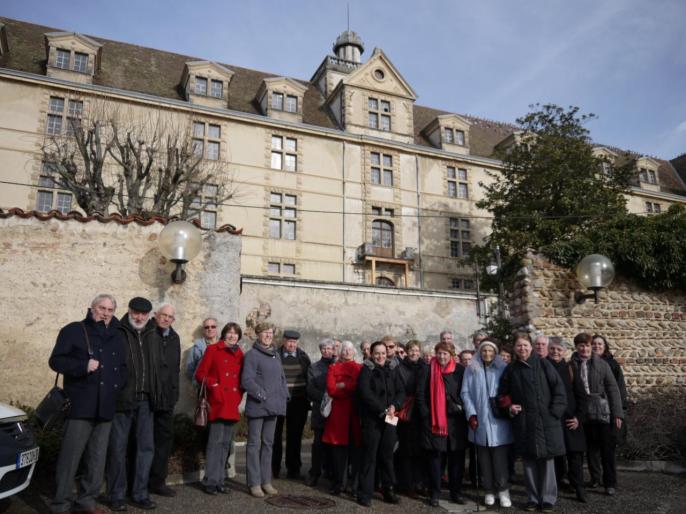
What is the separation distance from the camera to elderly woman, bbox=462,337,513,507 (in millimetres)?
5629

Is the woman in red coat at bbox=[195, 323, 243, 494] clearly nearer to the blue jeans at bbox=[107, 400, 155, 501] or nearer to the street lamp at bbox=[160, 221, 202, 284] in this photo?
the blue jeans at bbox=[107, 400, 155, 501]

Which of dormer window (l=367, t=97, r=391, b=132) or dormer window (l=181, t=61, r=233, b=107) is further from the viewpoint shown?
dormer window (l=367, t=97, r=391, b=132)

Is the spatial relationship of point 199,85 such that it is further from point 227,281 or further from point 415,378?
point 415,378

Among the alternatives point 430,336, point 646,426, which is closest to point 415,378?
point 646,426

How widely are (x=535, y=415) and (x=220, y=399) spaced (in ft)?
10.5

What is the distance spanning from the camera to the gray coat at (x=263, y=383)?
5730 millimetres

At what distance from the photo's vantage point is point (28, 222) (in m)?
7.56

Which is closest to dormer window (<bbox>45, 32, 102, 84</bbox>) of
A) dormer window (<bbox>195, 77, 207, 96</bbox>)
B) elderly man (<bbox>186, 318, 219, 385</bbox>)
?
dormer window (<bbox>195, 77, 207, 96</bbox>)

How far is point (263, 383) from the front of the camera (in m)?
5.85

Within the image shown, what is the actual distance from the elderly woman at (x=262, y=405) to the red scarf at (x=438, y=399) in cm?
159

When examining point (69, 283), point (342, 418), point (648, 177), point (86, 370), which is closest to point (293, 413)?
point (342, 418)

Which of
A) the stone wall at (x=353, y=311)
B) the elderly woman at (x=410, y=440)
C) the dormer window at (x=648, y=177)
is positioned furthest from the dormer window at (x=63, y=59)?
the dormer window at (x=648, y=177)

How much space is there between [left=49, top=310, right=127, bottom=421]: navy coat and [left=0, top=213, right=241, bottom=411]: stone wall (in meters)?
2.78

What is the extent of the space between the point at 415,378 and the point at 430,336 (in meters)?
9.96
